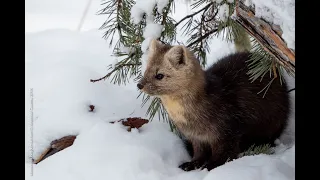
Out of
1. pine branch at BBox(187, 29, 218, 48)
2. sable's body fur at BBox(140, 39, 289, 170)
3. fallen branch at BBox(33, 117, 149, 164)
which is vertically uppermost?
pine branch at BBox(187, 29, 218, 48)

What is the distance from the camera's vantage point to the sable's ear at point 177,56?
2.66 m

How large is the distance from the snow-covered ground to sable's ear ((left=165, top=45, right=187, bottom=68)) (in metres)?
0.55

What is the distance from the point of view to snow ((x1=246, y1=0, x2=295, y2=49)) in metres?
1.78

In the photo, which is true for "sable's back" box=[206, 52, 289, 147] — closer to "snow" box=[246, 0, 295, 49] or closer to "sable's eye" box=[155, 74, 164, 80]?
"sable's eye" box=[155, 74, 164, 80]

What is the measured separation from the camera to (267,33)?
6.44 feet

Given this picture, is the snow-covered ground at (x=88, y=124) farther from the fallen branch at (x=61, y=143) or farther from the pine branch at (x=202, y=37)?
the pine branch at (x=202, y=37)

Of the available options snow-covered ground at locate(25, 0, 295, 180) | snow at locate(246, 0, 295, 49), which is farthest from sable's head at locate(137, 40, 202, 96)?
snow at locate(246, 0, 295, 49)

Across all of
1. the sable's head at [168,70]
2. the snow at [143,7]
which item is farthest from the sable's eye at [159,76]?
the snow at [143,7]

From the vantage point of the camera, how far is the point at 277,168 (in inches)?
94.8

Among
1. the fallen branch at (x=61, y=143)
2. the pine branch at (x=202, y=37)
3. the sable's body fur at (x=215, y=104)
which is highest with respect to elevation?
the pine branch at (x=202, y=37)

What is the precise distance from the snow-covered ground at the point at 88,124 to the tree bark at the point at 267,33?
0.67 m

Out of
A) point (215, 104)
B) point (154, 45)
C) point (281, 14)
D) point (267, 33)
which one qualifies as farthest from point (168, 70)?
point (281, 14)
